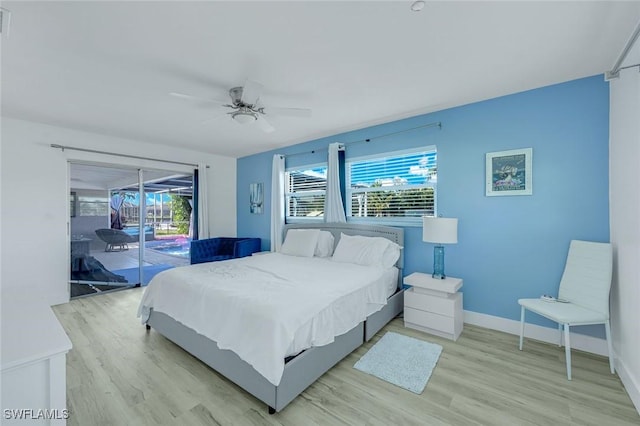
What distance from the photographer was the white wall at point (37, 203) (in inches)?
141

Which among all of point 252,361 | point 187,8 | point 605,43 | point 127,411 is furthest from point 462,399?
point 187,8

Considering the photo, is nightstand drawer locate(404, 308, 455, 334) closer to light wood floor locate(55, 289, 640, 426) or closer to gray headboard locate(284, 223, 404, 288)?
light wood floor locate(55, 289, 640, 426)

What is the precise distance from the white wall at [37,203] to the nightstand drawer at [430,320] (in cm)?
497

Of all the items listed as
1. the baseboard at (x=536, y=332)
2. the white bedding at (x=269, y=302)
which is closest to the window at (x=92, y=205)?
the white bedding at (x=269, y=302)

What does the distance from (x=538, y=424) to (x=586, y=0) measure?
2638mm

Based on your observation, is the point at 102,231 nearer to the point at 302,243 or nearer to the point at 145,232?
the point at 145,232

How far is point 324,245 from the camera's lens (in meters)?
4.12

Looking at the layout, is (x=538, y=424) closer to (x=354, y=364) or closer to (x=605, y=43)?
(x=354, y=364)

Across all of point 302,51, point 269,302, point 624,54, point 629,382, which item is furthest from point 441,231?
point 302,51

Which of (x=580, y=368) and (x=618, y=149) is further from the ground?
(x=618, y=149)

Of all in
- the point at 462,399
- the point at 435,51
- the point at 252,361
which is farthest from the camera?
the point at 435,51

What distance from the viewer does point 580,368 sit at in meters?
2.28

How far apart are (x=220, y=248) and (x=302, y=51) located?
14.6ft

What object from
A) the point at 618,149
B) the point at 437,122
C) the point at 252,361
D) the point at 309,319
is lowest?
the point at 252,361
